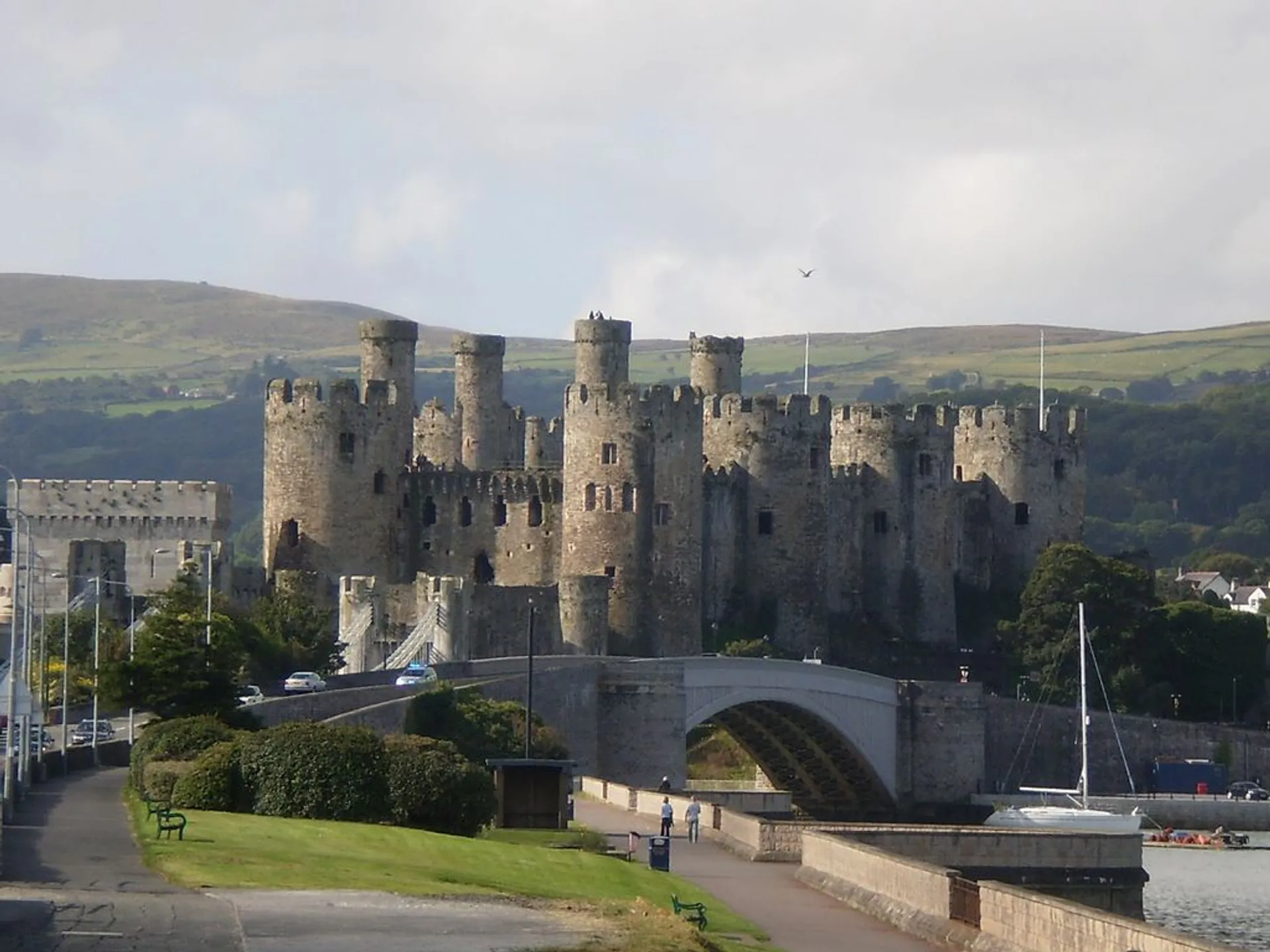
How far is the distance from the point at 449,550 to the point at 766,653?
9465 millimetres

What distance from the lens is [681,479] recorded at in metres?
88.9

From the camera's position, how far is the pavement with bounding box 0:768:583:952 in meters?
29.5

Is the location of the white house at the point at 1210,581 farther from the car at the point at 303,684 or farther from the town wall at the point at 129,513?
the car at the point at 303,684

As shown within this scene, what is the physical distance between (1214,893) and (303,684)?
20.3 m

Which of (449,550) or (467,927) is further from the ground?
(449,550)

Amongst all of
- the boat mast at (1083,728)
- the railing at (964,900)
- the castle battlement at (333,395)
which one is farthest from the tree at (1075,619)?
the railing at (964,900)

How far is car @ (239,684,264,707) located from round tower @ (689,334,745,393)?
32.5 metres

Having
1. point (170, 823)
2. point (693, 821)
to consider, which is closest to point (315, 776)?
point (170, 823)

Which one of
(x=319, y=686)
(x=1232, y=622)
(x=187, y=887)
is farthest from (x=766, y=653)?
(x=187, y=887)

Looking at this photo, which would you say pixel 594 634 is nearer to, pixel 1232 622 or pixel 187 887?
pixel 1232 622

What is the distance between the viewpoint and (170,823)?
130ft

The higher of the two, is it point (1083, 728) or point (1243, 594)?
point (1243, 594)

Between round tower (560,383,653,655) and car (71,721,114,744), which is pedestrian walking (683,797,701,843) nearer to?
car (71,721,114,744)

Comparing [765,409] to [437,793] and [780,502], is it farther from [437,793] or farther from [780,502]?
[437,793]
